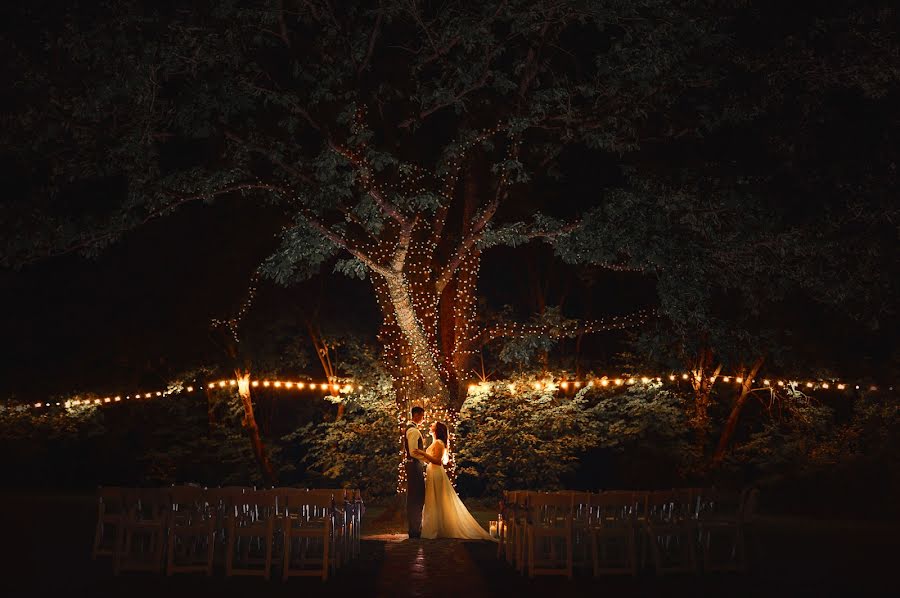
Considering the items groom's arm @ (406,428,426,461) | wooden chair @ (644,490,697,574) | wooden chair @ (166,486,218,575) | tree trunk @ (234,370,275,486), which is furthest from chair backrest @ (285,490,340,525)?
tree trunk @ (234,370,275,486)

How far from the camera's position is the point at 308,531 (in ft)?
34.6

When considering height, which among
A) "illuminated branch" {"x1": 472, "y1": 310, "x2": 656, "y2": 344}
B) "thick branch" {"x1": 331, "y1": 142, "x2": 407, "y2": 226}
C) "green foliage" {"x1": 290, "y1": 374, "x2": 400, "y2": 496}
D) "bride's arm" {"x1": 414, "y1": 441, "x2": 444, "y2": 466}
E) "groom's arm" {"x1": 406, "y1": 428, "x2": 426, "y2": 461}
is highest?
"thick branch" {"x1": 331, "y1": 142, "x2": 407, "y2": 226}

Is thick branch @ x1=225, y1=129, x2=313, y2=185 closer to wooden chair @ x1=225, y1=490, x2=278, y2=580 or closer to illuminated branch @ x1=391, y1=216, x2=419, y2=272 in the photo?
illuminated branch @ x1=391, y1=216, x2=419, y2=272

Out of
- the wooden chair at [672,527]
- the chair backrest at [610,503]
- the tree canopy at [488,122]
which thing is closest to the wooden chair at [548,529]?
the chair backrest at [610,503]

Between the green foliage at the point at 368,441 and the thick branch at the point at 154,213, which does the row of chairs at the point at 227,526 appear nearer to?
the thick branch at the point at 154,213

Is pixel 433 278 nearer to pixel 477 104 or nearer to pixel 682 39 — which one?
pixel 477 104

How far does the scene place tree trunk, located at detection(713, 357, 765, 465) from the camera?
25844 mm

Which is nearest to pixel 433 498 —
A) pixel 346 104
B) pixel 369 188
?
pixel 369 188

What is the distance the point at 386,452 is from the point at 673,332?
28.8 feet

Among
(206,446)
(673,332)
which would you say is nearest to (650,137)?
(673,332)

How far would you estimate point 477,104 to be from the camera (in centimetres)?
1633

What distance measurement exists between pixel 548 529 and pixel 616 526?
793 millimetres

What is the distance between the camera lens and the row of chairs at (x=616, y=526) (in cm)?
1090

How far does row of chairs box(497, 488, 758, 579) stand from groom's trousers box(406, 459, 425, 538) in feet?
8.53
